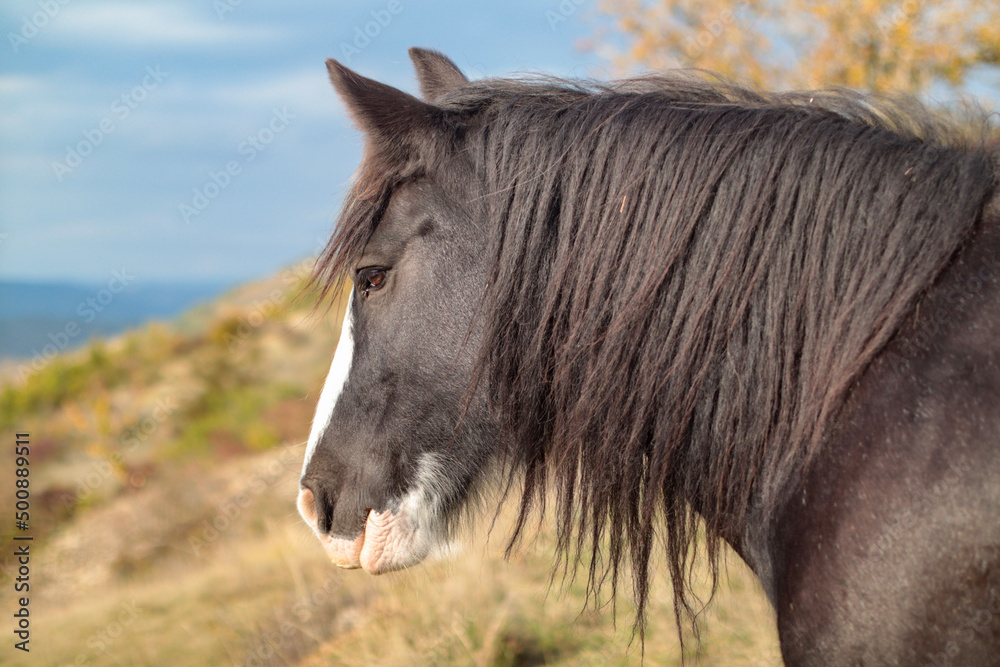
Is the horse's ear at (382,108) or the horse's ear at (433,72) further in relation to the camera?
the horse's ear at (433,72)

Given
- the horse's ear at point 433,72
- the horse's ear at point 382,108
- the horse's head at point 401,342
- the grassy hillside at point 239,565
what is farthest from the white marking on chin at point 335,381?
the horse's ear at point 433,72

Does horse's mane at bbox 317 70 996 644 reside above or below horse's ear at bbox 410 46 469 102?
below

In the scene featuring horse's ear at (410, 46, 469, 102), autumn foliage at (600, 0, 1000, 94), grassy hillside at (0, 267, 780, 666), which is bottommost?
grassy hillside at (0, 267, 780, 666)

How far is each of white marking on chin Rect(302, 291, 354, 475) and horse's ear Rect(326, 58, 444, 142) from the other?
1.68ft

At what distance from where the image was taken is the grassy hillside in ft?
13.4

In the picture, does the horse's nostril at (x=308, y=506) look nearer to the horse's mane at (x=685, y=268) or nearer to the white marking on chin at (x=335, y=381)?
the white marking on chin at (x=335, y=381)

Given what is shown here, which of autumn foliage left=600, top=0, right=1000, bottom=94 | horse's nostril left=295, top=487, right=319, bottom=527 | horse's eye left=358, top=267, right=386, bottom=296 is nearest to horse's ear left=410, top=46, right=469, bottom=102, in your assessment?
horse's eye left=358, top=267, right=386, bottom=296

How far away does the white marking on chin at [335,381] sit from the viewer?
6.96 ft

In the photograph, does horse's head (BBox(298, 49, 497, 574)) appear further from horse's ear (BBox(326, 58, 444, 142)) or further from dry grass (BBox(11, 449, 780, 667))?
dry grass (BBox(11, 449, 780, 667))

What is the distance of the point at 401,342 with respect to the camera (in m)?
2.06

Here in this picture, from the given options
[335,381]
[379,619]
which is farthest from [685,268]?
[379,619]

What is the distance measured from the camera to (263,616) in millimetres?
5641

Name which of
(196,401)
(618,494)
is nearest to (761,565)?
(618,494)

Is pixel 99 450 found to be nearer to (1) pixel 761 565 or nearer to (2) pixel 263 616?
(2) pixel 263 616
